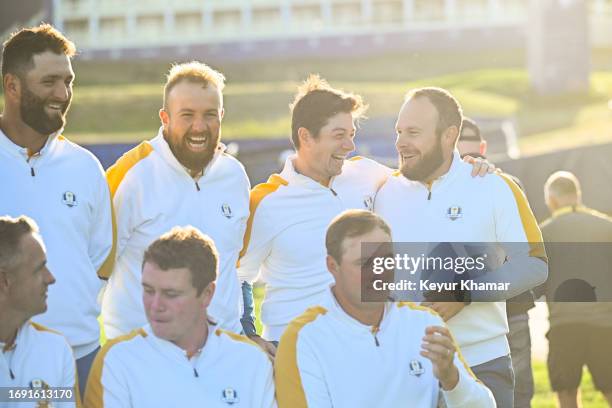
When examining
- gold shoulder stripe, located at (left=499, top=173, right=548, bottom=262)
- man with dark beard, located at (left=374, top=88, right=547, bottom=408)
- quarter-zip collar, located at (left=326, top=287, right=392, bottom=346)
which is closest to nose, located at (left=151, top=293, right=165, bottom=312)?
quarter-zip collar, located at (left=326, top=287, right=392, bottom=346)

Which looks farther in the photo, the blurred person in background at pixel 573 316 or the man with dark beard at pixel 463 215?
the blurred person in background at pixel 573 316

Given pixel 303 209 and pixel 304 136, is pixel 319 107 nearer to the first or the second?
pixel 304 136

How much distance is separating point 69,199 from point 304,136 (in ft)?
4.10

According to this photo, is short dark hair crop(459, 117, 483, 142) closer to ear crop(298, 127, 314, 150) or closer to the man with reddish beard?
the man with reddish beard

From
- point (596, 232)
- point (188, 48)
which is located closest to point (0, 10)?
point (188, 48)

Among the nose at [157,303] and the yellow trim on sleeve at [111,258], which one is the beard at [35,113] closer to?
the yellow trim on sleeve at [111,258]

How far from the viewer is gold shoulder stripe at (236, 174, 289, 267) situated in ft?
18.4

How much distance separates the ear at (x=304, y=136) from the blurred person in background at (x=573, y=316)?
3050 mm

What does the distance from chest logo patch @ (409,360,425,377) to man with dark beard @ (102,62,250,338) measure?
1022mm

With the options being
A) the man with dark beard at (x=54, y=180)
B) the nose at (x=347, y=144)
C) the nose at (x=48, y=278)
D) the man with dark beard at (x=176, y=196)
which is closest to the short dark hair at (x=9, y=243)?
the nose at (x=48, y=278)

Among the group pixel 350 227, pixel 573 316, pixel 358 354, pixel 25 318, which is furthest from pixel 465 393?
pixel 573 316

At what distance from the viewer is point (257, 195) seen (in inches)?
224

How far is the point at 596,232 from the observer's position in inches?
328

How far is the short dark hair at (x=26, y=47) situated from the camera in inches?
197
